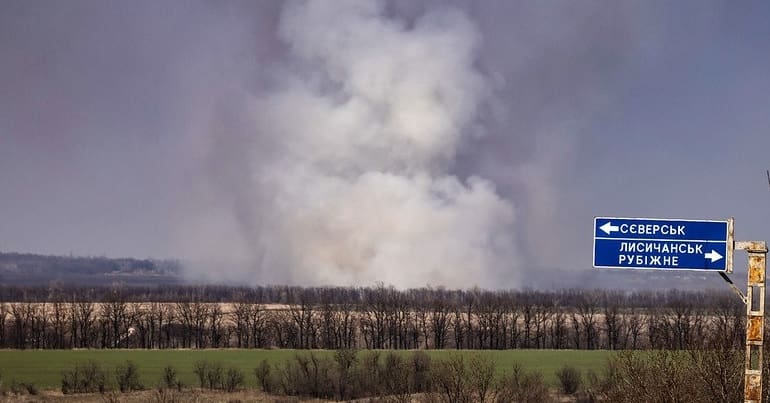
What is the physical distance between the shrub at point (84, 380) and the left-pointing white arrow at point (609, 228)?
49007 millimetres

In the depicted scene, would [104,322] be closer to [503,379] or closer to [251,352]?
[251,352]

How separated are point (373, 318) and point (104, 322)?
99.3 feet

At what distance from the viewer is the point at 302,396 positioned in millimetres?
55000

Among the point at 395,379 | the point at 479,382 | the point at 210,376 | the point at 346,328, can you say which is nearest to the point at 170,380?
the point at 210,376

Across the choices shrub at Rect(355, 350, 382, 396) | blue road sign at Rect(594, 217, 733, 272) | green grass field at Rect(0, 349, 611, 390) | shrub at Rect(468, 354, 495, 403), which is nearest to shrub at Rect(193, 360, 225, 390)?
green grass field at Rect(0, 349, 611, 390)

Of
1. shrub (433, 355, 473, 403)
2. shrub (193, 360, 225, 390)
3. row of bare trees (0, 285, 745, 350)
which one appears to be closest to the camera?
shrub (433, 355, 473, 403)

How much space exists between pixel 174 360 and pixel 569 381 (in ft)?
103

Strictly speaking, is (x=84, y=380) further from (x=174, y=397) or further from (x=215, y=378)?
(x=174, y=397)

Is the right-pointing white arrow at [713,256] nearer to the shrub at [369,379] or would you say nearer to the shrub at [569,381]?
the shrub at [369,379]

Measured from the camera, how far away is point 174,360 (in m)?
68.8

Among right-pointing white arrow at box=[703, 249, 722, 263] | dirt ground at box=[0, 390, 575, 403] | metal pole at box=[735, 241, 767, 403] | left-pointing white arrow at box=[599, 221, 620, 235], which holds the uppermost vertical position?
left-pointing white arrow at box=[599, 221, 620, 235]

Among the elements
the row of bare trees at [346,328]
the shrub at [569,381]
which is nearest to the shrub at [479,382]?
the shrub at [569,381]

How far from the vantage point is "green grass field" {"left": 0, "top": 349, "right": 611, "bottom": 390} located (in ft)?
192

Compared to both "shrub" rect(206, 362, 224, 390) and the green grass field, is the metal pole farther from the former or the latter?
"shrub" rect(206, 362, 224, 390)
